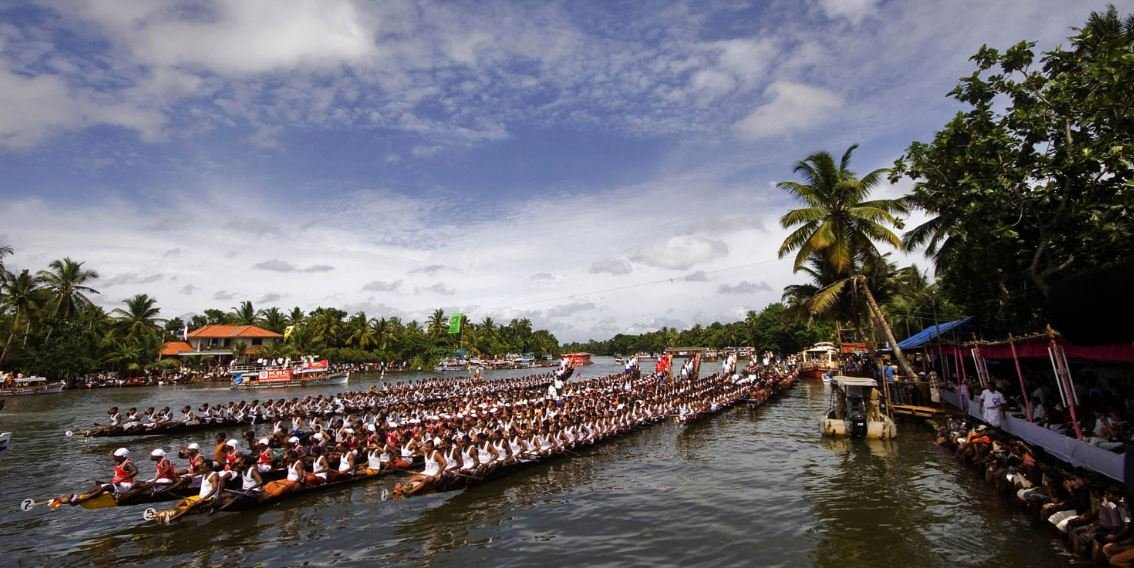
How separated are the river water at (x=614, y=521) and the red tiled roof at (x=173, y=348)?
4964 centimetres

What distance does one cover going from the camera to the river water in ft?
35.9

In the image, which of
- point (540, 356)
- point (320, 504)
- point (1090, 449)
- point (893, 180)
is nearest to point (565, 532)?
point (320, 504)

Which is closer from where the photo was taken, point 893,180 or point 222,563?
point 222,563

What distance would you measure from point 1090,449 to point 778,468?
25.4ft

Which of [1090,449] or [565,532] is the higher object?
[1090,449]

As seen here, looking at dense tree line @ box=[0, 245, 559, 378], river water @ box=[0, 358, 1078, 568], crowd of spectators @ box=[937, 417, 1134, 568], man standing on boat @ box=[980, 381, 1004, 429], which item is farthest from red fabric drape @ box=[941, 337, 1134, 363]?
dense tree line @ box=[0, 245, 559, 378]

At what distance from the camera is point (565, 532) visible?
1255 cm

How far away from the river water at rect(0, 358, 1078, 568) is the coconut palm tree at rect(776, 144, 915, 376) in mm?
7957

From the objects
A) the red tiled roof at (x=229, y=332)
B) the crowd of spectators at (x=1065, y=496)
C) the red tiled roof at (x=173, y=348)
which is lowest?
the crowd of spectators at (x=1065, y=496)

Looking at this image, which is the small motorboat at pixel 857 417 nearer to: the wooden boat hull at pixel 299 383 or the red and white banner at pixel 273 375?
the wooden boat hull at pixel 299 383

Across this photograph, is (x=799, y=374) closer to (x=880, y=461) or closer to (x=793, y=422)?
(x=793, y=422)

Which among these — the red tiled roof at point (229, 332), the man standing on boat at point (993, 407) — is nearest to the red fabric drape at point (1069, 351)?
the man standing on boat at point (993, 407)

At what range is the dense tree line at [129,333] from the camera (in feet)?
151

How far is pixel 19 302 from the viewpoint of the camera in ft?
146
